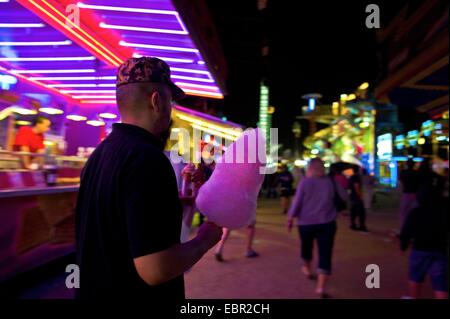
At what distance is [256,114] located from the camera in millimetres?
17812

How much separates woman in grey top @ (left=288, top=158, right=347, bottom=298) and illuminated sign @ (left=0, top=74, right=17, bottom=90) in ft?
14.8

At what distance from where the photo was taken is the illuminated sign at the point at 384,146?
1883 cm

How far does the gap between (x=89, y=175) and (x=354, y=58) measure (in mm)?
7083

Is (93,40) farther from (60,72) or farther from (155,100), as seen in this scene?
(155,100)

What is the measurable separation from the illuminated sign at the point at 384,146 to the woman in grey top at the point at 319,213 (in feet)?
52.8

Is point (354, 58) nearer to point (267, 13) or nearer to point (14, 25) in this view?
point (267, 13)

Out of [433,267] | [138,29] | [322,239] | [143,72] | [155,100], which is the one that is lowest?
[433,267]

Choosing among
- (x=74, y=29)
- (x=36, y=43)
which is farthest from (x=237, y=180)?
(x=36, y=43)

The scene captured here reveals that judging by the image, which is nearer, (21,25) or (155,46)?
(21,25)

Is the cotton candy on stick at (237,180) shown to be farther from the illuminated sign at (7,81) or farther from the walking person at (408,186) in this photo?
the walking person at (408,186)

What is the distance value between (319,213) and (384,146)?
17.3 m

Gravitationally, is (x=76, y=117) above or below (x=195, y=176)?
above

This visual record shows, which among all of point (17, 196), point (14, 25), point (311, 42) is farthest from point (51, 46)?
point (311, 42)

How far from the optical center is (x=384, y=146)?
64.3 ft
